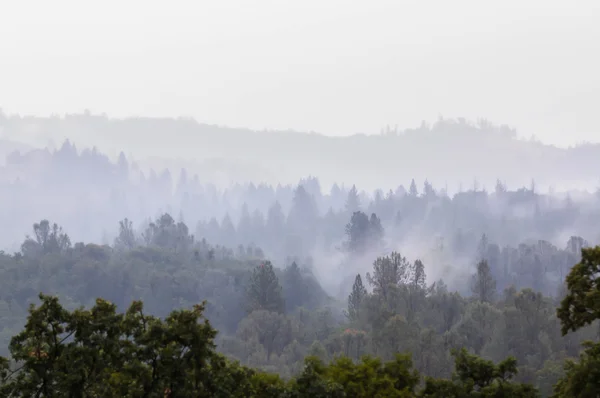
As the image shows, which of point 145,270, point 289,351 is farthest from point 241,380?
point 145,270

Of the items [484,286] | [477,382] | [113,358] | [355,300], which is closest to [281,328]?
[355,300]

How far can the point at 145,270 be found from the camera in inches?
6447

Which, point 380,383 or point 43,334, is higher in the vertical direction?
point 43,334

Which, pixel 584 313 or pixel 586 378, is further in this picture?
pixel 584 313

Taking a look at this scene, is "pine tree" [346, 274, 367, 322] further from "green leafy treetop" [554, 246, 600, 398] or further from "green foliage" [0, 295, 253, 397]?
"green leafy treetop" [554, 246, 600, 398]

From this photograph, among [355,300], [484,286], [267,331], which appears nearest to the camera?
[267,331]

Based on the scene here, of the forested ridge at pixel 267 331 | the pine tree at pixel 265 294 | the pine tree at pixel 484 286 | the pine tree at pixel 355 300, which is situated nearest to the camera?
the forested ridge at pixel 267 331

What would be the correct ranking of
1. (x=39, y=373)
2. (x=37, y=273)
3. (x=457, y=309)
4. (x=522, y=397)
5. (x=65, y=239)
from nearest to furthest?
Answer: 1. (x=39, y=373)
2. (x=522, y=397)
3. (x=457, y=309)
4. (x=37, y=273)
5. (x=65, y=239)

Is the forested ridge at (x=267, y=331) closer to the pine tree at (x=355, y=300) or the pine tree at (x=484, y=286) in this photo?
the pine tree at (x=484, y=286)

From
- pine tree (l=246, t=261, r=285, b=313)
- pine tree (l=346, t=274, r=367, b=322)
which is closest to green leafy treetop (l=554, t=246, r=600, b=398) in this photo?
pine tree (l=346, t=274, r=367, b=322)

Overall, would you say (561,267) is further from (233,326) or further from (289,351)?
(289,351)

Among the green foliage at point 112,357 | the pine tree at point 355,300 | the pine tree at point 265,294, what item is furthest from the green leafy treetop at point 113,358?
the pine tree at point 265,294

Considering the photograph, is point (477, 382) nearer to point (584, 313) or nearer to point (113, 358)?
point (584, 313)

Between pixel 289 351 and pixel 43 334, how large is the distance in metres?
78.3
